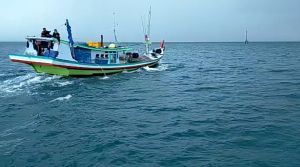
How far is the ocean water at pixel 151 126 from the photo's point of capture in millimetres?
9648

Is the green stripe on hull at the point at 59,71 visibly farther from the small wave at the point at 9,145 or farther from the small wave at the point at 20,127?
the small wave at the point at 9,145

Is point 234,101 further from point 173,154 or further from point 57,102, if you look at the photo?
point 57,102

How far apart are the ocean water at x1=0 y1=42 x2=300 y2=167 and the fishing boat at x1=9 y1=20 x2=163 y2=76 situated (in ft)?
12.3

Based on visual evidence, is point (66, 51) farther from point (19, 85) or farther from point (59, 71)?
point (19, 85)

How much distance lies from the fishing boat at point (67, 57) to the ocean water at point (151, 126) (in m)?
3.74

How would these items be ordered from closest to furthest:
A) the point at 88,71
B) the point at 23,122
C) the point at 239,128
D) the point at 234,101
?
the point at 239,128
the point at 23,122
the point at 234,101
the point at 88,71

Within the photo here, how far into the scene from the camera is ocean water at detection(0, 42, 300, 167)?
9648mm

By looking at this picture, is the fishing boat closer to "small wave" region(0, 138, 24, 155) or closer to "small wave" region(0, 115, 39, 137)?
"small wave" region(0, 115, 39, 137)

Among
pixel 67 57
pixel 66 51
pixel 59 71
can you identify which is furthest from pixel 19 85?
pixel 66 51

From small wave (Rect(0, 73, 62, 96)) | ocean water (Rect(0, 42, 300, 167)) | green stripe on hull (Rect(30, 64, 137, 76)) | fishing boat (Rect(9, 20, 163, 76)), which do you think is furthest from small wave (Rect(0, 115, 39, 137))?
green stripe on hull (Rect(30, 64, 137, 76))

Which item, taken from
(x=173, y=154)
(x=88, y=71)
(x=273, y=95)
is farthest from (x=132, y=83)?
(x=173, y=154)

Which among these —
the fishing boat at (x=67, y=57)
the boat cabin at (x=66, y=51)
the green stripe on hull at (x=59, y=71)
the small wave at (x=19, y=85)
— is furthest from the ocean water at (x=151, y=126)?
the boat cabin at (x=66, y=51)

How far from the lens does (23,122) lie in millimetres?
13859

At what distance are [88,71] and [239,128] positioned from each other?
20.4m
